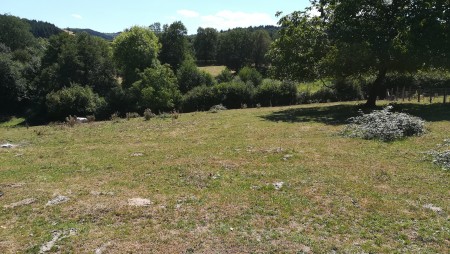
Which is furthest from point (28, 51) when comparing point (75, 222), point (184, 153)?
point (75, 222)

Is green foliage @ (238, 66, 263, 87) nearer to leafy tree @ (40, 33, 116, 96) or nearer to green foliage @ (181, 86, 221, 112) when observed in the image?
green foliage @ (181, 86, 221, 112)

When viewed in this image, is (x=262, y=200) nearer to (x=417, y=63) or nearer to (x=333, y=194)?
(x=333, y=194)

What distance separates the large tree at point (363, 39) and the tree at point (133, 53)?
2861 centimetres

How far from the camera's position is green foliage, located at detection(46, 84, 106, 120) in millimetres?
45219

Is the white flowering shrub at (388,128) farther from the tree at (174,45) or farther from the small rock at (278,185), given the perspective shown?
the tree at (174,45)

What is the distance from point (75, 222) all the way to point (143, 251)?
8.97 feet

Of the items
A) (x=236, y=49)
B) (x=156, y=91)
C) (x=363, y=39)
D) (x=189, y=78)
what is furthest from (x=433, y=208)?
(x=236, y=49)

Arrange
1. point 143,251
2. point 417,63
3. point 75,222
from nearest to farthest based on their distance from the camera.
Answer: point 143,251 → point 75,222 → point 417,63

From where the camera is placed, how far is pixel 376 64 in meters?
27.5

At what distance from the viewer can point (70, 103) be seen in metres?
45.5

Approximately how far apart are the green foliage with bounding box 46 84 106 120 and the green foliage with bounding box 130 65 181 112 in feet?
19.5

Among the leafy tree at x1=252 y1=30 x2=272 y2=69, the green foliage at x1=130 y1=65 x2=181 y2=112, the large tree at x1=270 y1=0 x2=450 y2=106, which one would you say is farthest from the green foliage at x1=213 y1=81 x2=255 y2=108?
the leafy tree at x1=252 y1=30 x2=272 y2=69

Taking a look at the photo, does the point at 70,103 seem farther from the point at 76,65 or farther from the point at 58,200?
the point at 58,200

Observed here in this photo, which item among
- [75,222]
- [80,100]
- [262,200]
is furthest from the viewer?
[80,100]
